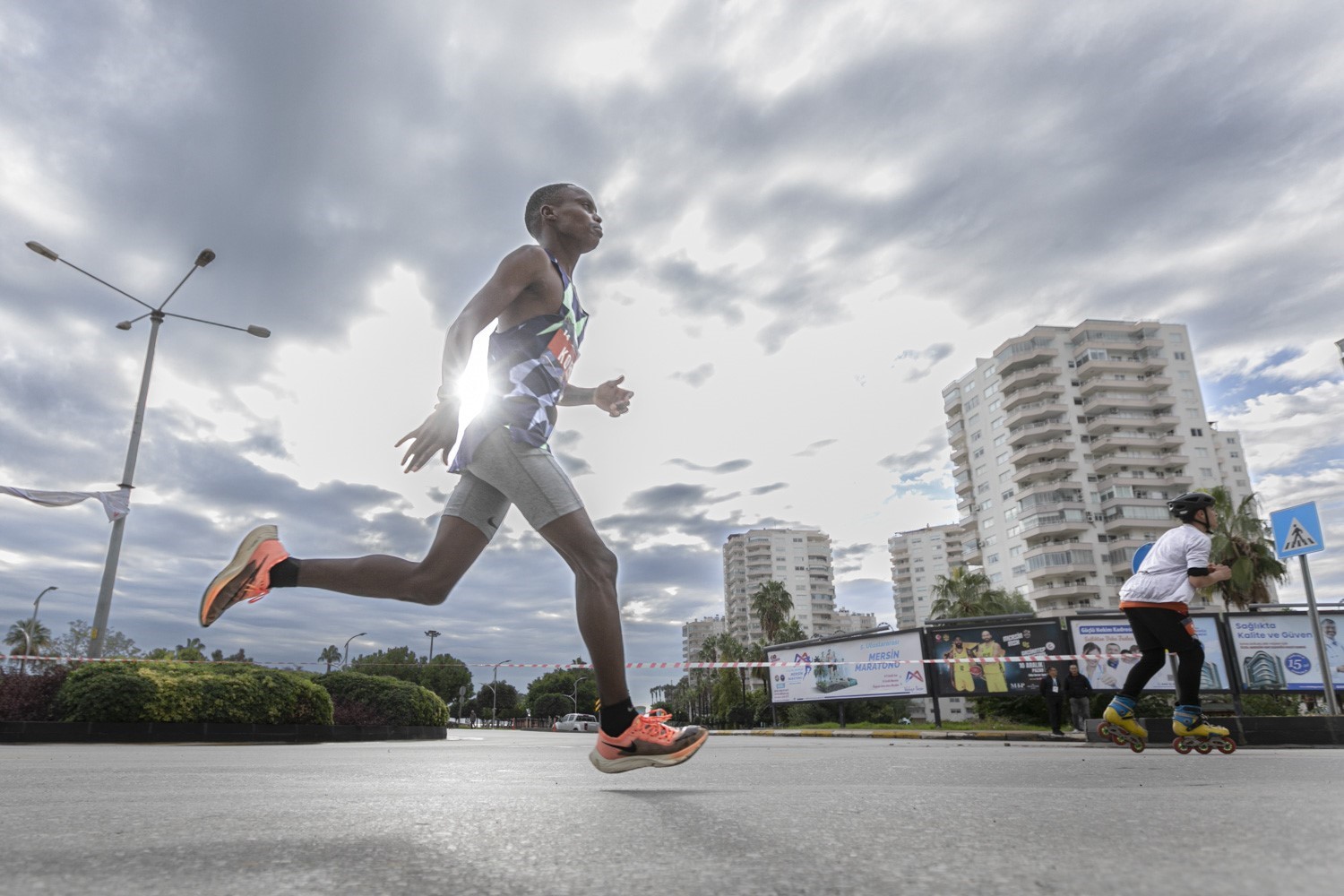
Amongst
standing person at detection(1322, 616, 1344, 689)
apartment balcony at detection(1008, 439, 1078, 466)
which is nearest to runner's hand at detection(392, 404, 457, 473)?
standing person at detection(1322, 616, 1344, 689)

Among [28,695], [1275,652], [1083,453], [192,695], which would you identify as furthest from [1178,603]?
[1083,453]

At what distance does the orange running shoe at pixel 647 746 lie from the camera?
9.32 feet

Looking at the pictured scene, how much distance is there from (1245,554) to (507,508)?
41.7 m

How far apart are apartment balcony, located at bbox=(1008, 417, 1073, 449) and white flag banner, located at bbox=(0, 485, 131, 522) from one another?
7605 cm

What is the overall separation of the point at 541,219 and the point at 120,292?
1341cm

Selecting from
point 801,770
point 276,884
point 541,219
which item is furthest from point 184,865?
point 801,770

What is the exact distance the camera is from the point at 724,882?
1.17 meters

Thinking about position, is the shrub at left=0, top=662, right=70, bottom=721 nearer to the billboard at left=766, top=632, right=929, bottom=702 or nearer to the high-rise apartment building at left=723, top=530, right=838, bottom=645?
the billboard at left=766, top=632, right=929, bottom=702

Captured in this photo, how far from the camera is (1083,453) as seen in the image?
74.2m

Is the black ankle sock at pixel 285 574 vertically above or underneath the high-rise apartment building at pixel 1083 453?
underneath

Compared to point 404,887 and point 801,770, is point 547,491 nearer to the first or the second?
point 404,887

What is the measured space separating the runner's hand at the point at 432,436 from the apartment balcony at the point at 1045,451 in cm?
7931

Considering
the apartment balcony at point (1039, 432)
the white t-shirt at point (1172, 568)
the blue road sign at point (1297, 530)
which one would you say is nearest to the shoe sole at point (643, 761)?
the white t-shirt at point (1172, 568)

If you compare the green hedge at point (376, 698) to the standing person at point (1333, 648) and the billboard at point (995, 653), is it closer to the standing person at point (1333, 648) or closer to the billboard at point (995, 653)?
the billboard at point (995, 653)
